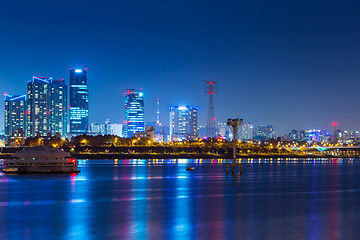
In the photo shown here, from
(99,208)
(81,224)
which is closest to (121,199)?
(99,208)

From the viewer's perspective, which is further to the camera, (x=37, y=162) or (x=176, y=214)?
(x=37, y=162)

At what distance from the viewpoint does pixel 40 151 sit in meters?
84.6

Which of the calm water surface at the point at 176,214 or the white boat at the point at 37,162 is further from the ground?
the white boat at the point at 37,162

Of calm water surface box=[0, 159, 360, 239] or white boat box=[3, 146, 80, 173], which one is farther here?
white boat box=[3, 146, 80, 173]

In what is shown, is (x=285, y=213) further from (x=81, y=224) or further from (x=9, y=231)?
(x=9, y=231)

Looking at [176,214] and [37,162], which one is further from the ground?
[37,162]

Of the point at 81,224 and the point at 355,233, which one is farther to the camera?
Answer: the point at 81,224

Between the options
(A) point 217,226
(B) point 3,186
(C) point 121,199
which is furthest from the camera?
(B) point 3,186

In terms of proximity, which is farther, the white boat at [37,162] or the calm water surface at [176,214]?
the white boat at [37,162]

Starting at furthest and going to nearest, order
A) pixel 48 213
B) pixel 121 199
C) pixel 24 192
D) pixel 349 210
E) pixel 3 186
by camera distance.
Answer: pixel 3 186 → pixel 24 192 → pixel 121 199 → pixel 349 210 → pixel 48 213

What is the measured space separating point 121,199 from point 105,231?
17688 mm

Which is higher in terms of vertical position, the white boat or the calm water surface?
the white boat

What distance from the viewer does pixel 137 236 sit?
86.3 feet

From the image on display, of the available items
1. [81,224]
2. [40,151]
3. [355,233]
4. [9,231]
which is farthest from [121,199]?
[40,151]
